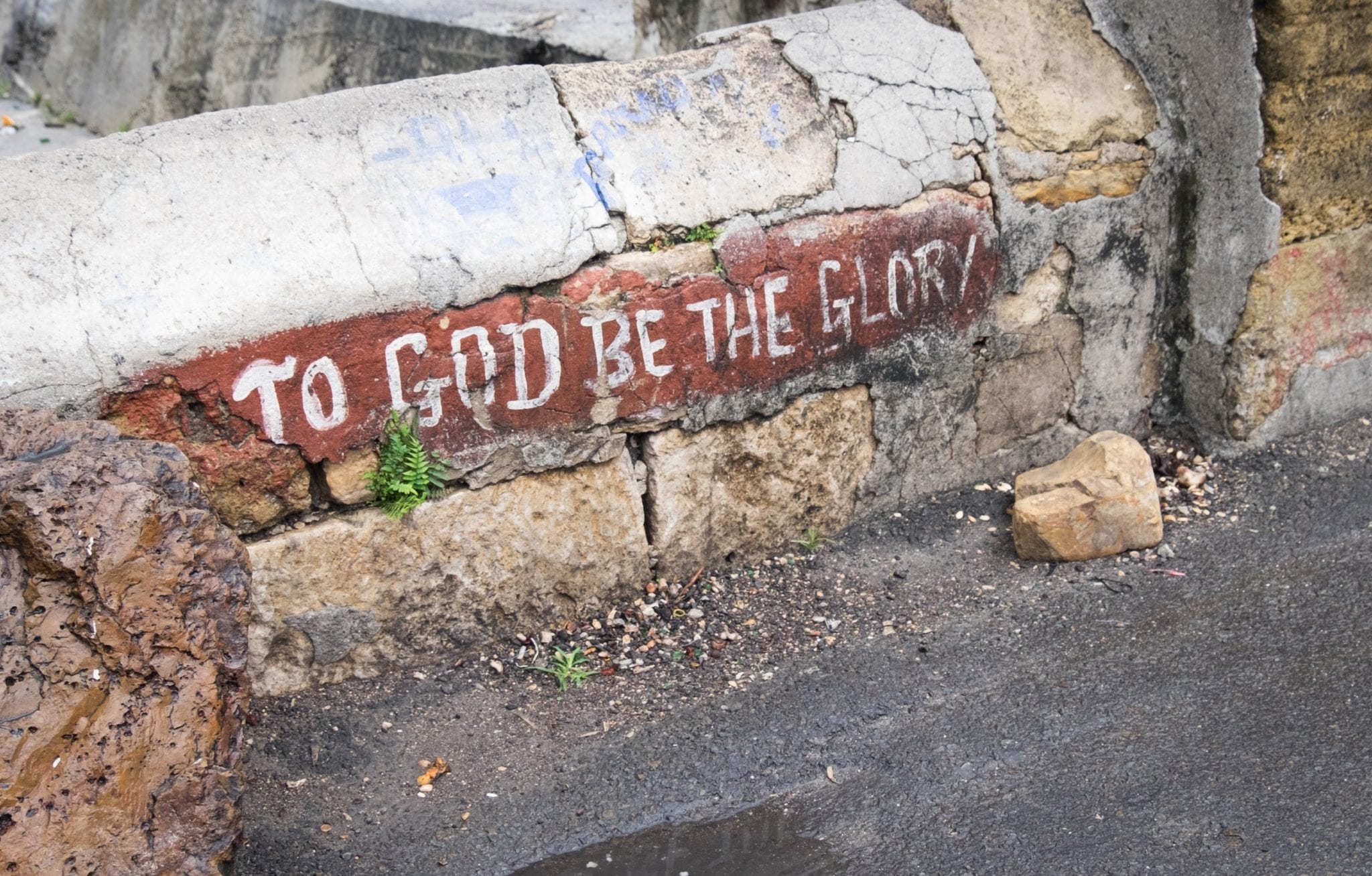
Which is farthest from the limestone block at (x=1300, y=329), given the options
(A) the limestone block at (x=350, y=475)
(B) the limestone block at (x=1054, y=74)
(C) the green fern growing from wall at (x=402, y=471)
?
(A) the limestone block at (x=350, y=475)

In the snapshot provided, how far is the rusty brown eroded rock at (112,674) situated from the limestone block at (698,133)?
→ 1462 millimetres

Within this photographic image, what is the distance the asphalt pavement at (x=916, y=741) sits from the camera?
282cm

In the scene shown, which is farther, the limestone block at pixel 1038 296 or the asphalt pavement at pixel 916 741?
the limestone block at pixel 1038 296

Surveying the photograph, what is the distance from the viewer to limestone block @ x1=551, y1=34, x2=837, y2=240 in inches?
131

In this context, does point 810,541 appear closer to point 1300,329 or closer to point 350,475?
point 350,475

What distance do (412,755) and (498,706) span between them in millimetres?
264

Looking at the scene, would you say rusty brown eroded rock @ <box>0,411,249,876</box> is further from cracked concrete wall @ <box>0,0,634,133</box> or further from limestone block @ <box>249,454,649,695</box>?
cracked concrete wall @ <box>0,0,634,133</box>

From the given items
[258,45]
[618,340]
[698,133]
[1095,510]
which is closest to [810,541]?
[1095,510]

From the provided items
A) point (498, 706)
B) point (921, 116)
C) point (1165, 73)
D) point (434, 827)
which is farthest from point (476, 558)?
point (1165, 73)

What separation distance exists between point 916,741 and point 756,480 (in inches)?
36.5

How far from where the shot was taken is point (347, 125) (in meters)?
3.18

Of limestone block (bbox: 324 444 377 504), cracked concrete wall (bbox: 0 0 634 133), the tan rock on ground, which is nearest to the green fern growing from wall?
limestone block (bbox: 324 444 377 504)

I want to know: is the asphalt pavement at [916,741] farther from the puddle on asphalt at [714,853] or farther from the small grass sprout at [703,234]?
the small grass sprout at [703,234]

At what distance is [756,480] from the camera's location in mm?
3715
